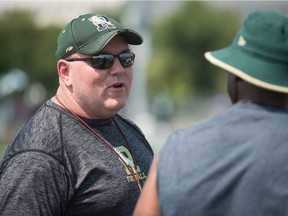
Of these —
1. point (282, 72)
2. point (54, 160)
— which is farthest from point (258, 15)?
point (54, 160)

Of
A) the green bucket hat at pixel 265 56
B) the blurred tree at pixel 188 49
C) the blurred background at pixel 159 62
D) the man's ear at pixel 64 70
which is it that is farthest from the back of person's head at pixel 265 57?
the blurred tree at pixel 188 49

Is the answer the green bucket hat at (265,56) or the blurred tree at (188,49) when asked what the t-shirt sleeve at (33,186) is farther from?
the blurred tree at (188,49)

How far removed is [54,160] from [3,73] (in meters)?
40.9

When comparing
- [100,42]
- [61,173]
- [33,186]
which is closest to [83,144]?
[61,173]

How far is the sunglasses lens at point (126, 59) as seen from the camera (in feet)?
13.8

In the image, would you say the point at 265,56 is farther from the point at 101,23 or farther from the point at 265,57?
the point at 101,23

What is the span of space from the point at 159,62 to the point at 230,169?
50688 millimetres

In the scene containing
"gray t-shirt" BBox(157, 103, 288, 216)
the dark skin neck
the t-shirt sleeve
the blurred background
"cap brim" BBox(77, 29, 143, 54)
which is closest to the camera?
"gray t-shirt" BBox(157, 103, 288, 216)

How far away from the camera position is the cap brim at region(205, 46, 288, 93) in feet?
9.59

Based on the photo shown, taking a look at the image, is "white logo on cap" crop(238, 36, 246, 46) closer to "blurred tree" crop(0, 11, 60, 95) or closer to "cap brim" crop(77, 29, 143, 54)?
"cap brim" crop(77, 29, 143, 54)

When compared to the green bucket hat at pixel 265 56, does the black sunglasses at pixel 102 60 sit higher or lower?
lower

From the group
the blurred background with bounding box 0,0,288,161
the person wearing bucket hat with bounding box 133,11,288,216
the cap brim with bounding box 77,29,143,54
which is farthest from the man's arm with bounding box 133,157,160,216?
the blurred background with bounding box 0,0,288,161

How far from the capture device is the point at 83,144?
157 inches

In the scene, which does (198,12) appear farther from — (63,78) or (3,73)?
(63,78)
